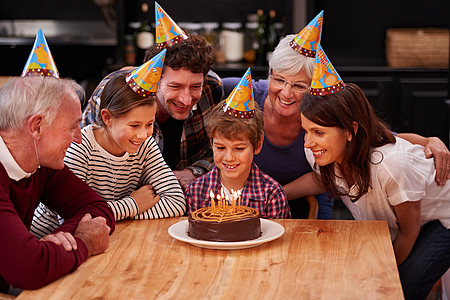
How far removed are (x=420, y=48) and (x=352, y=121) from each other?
9.34ft

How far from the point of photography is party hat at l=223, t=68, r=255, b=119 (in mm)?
2168

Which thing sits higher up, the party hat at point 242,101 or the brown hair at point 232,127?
the party hat at point 242,101

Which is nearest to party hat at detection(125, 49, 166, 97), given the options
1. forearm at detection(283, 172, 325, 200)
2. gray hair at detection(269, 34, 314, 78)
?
gray hair at detection(269, 34, 314, 78)

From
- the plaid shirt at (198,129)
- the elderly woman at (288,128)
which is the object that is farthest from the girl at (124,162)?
the elderly woman at (288,128)

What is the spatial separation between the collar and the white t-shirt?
3.70ft

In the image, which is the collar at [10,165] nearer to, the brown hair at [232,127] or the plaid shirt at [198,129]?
→ the brown hair at [232,127]

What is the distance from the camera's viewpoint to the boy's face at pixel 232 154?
89.2 inches

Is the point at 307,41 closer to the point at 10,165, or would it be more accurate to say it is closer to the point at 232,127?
the point at 232,127

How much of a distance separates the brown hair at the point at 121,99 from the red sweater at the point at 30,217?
0.27 metres

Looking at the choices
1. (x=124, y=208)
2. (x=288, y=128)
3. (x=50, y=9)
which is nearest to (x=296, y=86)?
(x=288, y=128)

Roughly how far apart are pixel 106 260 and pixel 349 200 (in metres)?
1.00

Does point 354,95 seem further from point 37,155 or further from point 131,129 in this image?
point 37,155

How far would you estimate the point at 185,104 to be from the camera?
2578 mm

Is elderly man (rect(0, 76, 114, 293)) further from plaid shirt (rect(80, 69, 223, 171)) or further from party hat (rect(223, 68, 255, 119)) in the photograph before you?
plaid shirt (rect(80, 69, 223, 171))
